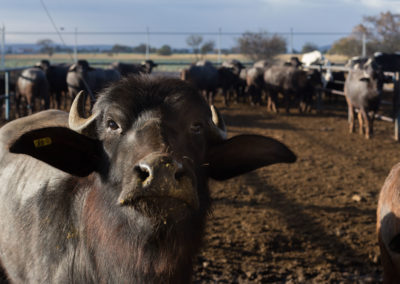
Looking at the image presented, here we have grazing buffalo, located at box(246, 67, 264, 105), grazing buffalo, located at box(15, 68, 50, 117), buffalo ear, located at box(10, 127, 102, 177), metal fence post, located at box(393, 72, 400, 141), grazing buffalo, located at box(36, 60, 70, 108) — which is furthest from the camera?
grazing buffalo, located at box(246, 67, 264, 105)

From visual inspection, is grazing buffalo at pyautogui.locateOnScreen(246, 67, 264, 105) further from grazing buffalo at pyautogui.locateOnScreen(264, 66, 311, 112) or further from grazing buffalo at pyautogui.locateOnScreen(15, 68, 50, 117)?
grazing buffalo at pyautogui.locateOnScreen(15, 68, 50, 117)

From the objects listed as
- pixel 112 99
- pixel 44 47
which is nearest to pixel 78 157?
pixel 112 99

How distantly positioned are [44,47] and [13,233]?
3749cm

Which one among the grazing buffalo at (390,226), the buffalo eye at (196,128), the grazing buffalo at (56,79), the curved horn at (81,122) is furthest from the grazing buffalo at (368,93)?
the grazing buffalo at (56,79)

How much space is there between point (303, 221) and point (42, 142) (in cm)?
425

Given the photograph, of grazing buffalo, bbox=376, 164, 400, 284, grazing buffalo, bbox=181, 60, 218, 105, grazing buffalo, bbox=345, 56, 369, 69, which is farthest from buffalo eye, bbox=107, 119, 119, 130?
grazing buffalo, bbox=181, 60, 218, 105

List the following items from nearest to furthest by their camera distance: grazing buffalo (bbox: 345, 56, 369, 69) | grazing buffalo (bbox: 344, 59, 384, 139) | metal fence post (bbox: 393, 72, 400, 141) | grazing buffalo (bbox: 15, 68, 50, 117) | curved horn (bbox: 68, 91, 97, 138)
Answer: curved horn (bbox: 68, 91, 97, 138) < metal fence post (bbox: 393, 72, 400, 141) < grazing buffalo (bbox: 344, 59, 384, 139) < grazing buffalo (bbox: 345, 56, 369, 69) < grazing buffalo (bbox: 15, 68, 50, 117)

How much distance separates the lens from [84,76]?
1658 centimetres

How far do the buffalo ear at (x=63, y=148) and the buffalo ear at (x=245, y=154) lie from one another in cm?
71

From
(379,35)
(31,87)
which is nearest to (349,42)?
(379,35)

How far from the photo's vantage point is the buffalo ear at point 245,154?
264 cm

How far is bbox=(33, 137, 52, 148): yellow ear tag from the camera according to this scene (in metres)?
2.24

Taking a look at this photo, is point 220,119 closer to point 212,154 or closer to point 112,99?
point 212,154

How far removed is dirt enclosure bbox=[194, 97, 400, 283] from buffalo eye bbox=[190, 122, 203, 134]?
89cm
